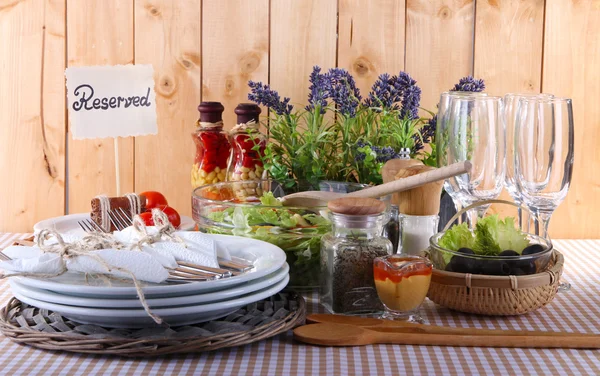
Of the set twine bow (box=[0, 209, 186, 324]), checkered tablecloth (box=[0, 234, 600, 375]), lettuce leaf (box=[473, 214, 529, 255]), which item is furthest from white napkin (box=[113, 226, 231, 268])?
lettuce leaf (box=[473, 214, 529, 255])

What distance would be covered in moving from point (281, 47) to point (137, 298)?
0.92 m

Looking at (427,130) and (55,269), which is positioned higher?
(427,130)

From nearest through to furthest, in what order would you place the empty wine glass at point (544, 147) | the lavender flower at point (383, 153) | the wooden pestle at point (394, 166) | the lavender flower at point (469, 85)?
1. the empty wine glass at point (544, 147)
2. the wooden pestle at point (394, 166)
3. the lavender flower at point (383, 153)
4. the lavender flower at point (469, 85)

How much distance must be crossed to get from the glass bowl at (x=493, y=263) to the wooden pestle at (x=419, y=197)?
3.8 inches

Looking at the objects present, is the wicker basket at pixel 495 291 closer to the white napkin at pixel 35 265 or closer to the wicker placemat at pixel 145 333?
the wicker placemat at pixel 145 333

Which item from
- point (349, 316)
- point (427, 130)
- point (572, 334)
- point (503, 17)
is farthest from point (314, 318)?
point (503, 17)

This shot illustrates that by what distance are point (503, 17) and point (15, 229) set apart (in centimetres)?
120

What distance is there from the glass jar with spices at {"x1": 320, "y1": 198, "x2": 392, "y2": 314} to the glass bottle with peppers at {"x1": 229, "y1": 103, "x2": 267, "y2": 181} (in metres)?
0.42

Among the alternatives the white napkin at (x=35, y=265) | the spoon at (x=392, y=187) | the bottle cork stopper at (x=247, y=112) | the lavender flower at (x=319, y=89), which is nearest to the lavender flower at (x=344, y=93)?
the lavender flower at (x=319, y=89)

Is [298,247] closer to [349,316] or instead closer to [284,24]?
[349,316]

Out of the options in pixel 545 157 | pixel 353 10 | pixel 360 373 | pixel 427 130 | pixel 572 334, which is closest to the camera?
pixel 360 373

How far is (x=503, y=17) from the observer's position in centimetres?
166

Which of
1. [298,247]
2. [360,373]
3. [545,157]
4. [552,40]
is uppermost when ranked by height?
[552,40]

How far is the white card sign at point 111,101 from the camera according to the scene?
4.92 feet
